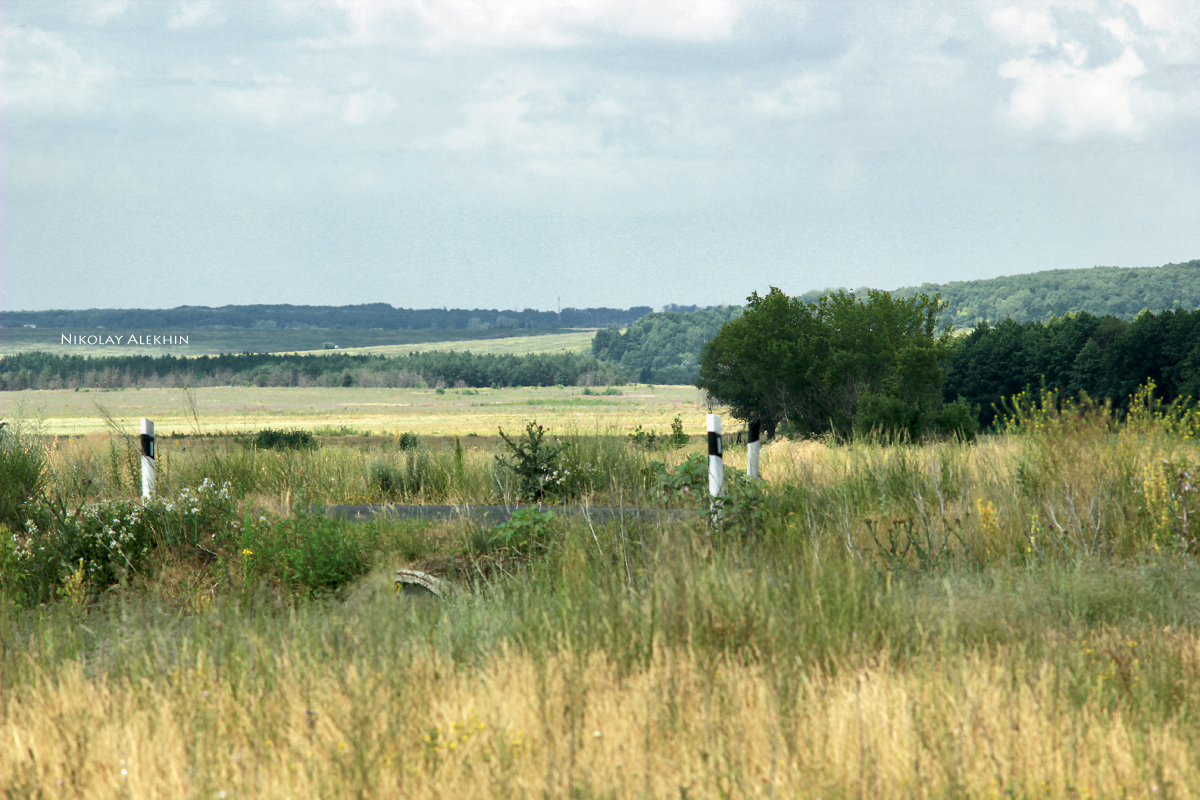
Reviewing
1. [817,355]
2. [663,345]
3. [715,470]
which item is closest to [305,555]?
[715,470]

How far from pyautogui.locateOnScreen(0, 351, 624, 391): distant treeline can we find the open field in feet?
28.2

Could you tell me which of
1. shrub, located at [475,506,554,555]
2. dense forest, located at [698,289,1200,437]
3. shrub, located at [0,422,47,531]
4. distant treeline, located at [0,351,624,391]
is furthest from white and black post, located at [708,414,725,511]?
distant treeline, located at [0,351,624,391]

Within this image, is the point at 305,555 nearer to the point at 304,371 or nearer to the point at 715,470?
the point at 715,470

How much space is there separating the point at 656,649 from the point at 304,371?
535ft

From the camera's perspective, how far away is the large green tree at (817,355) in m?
46.8

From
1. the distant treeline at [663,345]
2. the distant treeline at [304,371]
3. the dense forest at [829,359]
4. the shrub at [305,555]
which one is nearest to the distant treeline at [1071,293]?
the distant treeline at [663,345]

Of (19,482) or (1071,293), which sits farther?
(1071,293)

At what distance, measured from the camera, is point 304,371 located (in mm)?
160625

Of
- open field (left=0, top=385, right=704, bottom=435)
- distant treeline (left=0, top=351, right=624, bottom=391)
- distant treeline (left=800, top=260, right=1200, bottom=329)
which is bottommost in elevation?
open field (left=0, top=385, right=704, bottom=435)

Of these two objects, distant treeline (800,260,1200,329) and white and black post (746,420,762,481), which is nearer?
white and black post (746,420,762,481)

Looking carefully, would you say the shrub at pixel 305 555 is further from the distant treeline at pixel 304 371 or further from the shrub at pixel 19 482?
the distant treeline at pixel 304 371

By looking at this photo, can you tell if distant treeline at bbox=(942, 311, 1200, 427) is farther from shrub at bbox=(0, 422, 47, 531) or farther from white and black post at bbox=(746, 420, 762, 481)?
shrub at bbox=(0, 422, 47, 531)

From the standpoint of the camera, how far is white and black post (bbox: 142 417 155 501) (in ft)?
33.5

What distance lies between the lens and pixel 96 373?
159 metres
